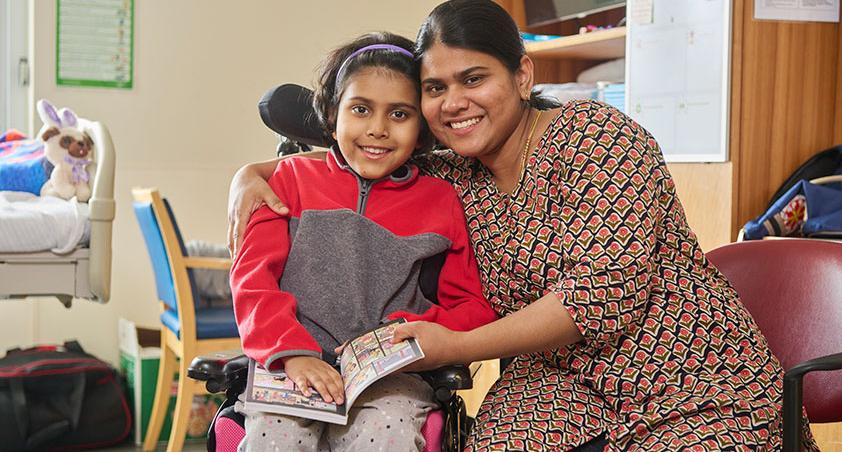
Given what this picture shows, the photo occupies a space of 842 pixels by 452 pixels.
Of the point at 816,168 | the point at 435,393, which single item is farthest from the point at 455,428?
the point at 816,168

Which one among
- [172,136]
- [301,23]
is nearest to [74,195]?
[172,136]

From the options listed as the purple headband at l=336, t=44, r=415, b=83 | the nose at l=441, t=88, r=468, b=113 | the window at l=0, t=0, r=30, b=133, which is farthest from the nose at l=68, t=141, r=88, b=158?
the nose at l=441, t=88, r=468, b=113

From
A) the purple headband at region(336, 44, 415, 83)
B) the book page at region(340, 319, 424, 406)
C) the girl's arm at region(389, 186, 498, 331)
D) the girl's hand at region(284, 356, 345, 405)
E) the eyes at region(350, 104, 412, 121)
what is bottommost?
the girl's hand at region(284, 356, 345, 405)

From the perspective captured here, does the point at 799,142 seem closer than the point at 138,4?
Yes

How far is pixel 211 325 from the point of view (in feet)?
11.4

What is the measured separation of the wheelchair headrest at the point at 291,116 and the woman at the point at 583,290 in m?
0.33

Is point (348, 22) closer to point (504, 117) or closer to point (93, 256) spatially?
point (93, 256)

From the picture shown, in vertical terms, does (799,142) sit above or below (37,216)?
above

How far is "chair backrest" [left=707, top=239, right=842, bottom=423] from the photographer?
5.50ft

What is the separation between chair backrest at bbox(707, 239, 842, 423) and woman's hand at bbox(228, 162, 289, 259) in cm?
86

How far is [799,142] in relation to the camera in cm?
273

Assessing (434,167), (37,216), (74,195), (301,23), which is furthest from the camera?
(301,23)

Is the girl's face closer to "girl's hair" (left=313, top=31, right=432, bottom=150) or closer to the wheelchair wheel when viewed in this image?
"girl's hair" (left=313, top=31, right=432, bottom=150)

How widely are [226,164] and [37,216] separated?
1.61m
